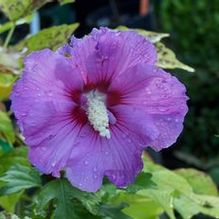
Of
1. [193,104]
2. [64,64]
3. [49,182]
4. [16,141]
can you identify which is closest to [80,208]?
[49,182]

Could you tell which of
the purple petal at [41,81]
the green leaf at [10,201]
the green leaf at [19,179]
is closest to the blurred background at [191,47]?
the green leaf at [10,201]

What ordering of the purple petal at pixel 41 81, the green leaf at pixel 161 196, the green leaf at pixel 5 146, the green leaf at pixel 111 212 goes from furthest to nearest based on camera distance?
the green leaf at pixel 5 146 < the green leaf at pixel 161 196 < the green leaf at pixel 111 212 < the purple petal at pixel 41 81

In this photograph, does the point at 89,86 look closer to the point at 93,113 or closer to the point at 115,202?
the point at 93,113

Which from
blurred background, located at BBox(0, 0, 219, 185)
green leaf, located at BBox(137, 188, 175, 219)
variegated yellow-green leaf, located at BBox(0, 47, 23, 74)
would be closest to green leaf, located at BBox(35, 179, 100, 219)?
green leaf, located at BBox(137, 188, 175, 219)

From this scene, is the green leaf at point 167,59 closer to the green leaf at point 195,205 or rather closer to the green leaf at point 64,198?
the green leaf at point 195,205

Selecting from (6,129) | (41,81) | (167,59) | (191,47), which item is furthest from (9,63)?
(191,47)

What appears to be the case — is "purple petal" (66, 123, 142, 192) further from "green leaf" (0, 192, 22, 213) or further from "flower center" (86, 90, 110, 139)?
"green leaf" (0, 192, 22, 213)
